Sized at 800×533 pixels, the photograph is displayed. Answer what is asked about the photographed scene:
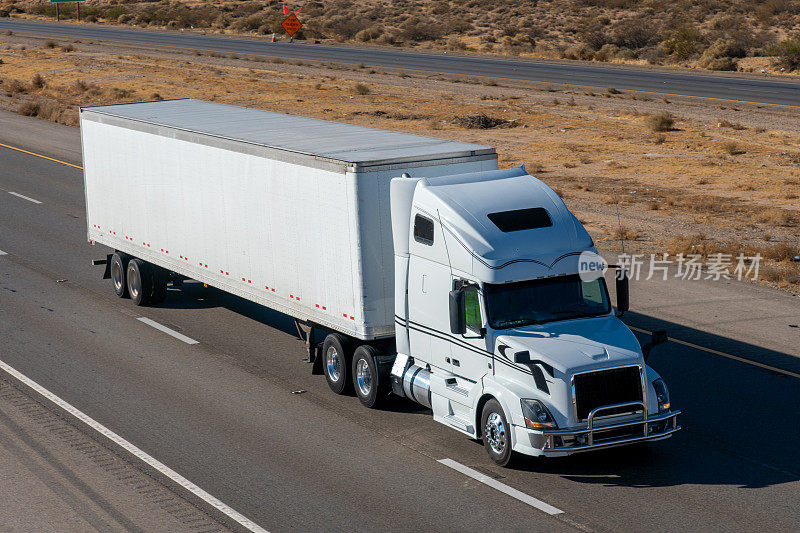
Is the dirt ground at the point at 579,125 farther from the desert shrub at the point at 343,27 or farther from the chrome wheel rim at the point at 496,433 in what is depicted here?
the desert shrub at the point at 343,27

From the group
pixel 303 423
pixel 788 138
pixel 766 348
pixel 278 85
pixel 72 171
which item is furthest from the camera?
pixel 278 85

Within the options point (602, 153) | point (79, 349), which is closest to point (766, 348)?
point (79, 349)

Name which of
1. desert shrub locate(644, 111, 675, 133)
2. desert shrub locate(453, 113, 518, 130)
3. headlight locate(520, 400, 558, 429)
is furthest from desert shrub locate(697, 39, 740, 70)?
headlight locate(520, 400, 558, 429)

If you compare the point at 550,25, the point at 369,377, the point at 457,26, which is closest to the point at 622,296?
the point at 369,377

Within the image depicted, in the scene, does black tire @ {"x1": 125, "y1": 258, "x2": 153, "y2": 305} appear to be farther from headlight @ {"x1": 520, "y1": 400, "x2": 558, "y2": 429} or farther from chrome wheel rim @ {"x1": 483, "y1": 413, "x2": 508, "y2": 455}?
headlight @ {"x1": 520, "y1": 400, "x2": 558, "y2": 429}

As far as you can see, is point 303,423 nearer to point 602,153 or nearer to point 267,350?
point 267,350

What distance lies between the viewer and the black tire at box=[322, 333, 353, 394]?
13898 millimetres

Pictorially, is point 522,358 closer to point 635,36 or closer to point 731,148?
point 731,148

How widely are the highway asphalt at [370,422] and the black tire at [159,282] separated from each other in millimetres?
255

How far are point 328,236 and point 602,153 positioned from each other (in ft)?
81.5

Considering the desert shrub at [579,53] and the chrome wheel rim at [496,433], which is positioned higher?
the desert shrub at [579,53]

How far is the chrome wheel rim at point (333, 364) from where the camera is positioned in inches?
555

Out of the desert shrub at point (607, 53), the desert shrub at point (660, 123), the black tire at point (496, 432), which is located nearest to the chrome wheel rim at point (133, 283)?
the black tire at point (496, 432)

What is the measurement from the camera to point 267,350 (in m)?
16.4
